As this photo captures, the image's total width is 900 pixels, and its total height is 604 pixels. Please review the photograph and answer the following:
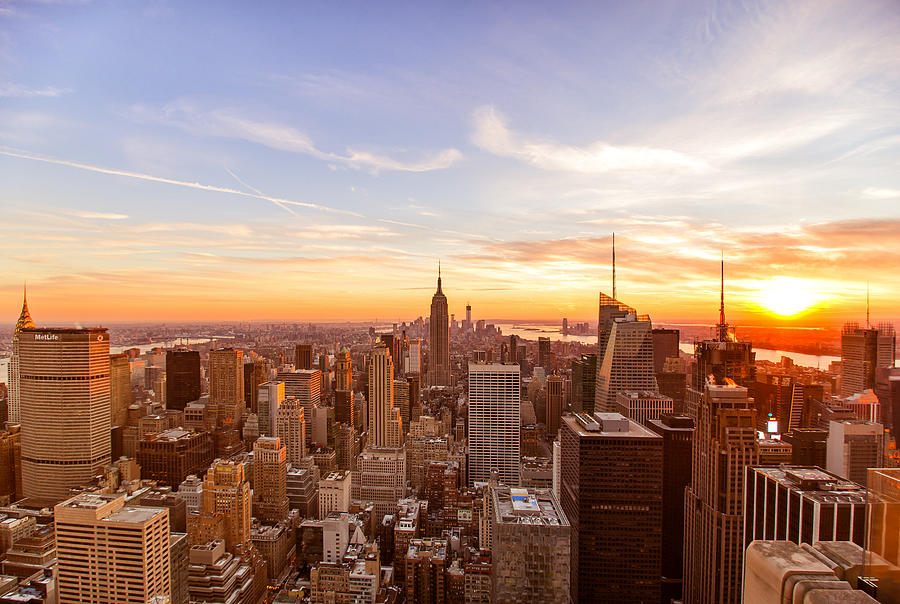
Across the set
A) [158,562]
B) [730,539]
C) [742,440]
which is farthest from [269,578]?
[742,440]

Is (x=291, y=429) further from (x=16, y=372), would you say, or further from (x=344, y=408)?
(x=16, y=372)

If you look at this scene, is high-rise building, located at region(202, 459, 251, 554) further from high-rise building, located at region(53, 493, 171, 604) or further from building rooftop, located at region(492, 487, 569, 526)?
building rooftop, located at region(492, 487, 569, 526)

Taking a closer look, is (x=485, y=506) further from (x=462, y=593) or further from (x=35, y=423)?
(x=35, y=423)

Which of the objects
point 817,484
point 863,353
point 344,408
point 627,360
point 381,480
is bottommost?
point 381,480

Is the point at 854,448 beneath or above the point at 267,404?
above

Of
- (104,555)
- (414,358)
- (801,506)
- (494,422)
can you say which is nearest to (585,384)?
(494,422)

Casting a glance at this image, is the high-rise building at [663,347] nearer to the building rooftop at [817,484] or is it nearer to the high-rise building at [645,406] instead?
the high-rise building at [645,406]

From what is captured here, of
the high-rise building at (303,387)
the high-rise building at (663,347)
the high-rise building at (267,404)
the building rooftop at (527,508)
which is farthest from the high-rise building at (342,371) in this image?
the building rooftop at (527,508)

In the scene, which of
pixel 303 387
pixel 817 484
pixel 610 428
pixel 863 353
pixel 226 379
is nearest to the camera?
pixel 817 484
